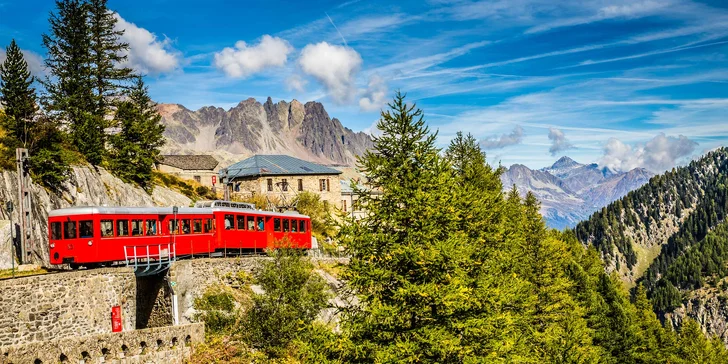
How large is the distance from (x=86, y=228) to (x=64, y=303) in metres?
4.04

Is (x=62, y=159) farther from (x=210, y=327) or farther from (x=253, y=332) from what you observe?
(x=253, y=332)

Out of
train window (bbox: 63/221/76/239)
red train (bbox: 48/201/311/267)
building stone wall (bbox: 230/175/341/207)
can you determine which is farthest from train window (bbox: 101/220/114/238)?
building stone wall (bbox: 230/175/341/207)

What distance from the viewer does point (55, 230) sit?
2266 cm

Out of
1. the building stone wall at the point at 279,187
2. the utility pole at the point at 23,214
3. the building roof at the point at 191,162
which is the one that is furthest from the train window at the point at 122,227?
the building roof at the point at 191,162

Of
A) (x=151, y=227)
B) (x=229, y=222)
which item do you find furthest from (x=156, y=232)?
(x=229, y=222)

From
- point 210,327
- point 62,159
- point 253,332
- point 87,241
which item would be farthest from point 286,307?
point 62,159

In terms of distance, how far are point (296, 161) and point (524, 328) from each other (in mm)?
51756

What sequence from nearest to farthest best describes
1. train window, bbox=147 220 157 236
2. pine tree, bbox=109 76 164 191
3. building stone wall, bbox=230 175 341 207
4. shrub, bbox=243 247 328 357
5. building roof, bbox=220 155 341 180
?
shrub, bbox=243 247 328 357
train window, bbox=147 220 157 236
pine tree, bbox=109 76 164 191
building stone wall, bbox=230 175 341 207
building roof, bbox=220 155 341 180

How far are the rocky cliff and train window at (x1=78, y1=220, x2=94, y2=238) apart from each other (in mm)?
3302

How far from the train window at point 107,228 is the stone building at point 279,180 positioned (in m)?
37.6

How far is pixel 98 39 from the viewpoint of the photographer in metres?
43.5

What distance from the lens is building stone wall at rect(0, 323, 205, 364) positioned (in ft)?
48.7

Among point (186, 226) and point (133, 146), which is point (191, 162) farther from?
point (186, 226)

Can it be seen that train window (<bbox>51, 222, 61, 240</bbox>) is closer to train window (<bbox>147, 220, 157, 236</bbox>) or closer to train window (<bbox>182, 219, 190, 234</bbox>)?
train window (<bbox>147, 220, 157, 236</bbox>)
